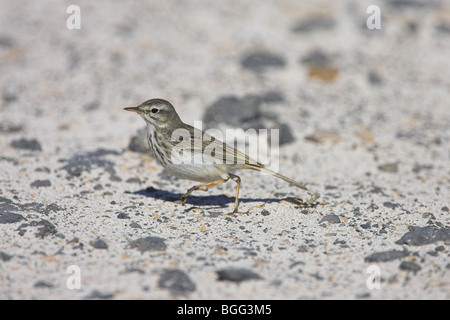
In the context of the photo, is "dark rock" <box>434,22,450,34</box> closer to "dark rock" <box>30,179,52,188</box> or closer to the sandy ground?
the sandy ground

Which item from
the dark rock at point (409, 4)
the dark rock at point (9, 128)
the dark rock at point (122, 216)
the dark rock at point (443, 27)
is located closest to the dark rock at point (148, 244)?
the dark rock at point (122, 216)

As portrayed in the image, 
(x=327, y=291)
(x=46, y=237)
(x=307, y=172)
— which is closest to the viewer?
(x=327, y=291)

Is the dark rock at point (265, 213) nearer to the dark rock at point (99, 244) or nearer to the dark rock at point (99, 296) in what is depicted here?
the dark rock at point (99, 244)

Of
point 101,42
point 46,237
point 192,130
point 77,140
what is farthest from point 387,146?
point 101,42

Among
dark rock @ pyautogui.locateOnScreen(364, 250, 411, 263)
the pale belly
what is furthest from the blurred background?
dark rock @ pyautogui.locateOnScreen(364, 250, 411, 263)

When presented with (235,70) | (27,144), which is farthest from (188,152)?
(235,70)
